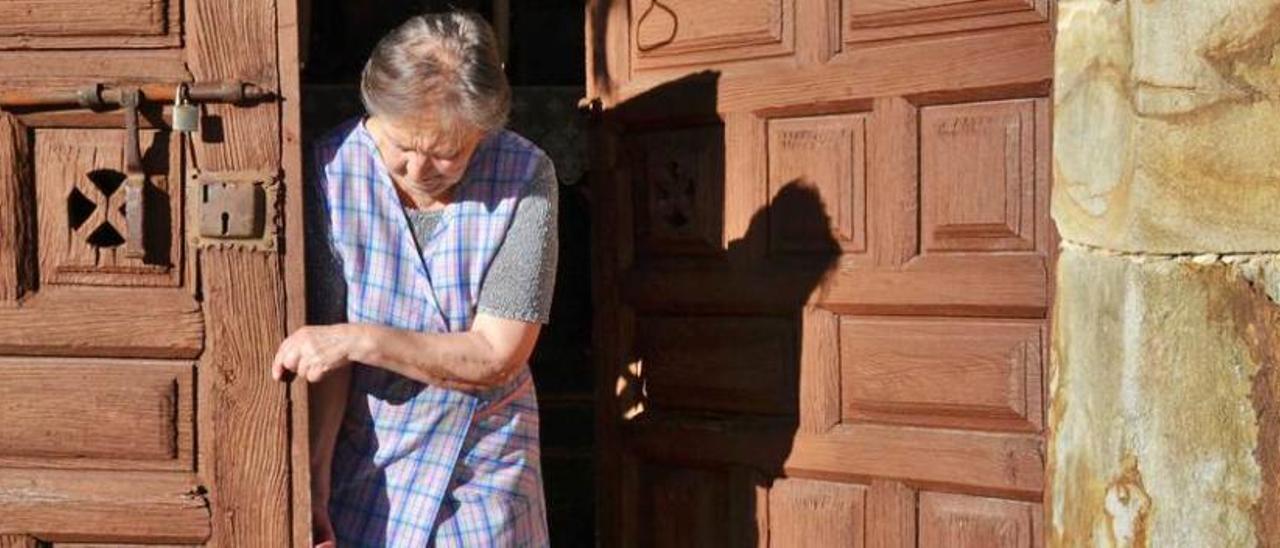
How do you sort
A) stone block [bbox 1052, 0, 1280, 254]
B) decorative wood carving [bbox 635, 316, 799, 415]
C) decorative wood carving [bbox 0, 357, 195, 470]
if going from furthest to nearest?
decorative wood carving [bbox 635, 316, 799, 415] → decorative wood carving [bbox 0, 357, 195, 470] → stone block [bbox 1052, 0, 1280, 254]

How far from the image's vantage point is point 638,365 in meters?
4.19

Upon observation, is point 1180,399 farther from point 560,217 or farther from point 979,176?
point 560,217

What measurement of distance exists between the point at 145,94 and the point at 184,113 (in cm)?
10

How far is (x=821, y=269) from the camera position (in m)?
3.86

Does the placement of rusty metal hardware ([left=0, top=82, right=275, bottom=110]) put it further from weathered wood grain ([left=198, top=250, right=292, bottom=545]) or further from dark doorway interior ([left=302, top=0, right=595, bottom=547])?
dark doorway interior ([left=302, top=0, right=595, bottom=547])

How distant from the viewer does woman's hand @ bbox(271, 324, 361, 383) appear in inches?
129

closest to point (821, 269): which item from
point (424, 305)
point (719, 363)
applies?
point (719, 363)

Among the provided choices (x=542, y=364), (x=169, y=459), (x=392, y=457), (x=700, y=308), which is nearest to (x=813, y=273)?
(x=700, y=308)

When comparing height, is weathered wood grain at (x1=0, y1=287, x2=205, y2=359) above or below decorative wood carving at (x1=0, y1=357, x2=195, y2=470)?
above

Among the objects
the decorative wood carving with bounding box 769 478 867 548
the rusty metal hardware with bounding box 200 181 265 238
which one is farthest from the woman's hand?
the decorative wood carving with bounding box 769 478 867 548

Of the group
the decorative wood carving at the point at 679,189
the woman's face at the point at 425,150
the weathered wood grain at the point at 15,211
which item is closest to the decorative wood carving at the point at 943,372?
the decorative wood carving at the point at 679,189

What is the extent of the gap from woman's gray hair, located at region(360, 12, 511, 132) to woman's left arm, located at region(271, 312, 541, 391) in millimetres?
364

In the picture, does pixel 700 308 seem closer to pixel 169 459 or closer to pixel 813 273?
pixel 813 273

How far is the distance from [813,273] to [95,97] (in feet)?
4.68
